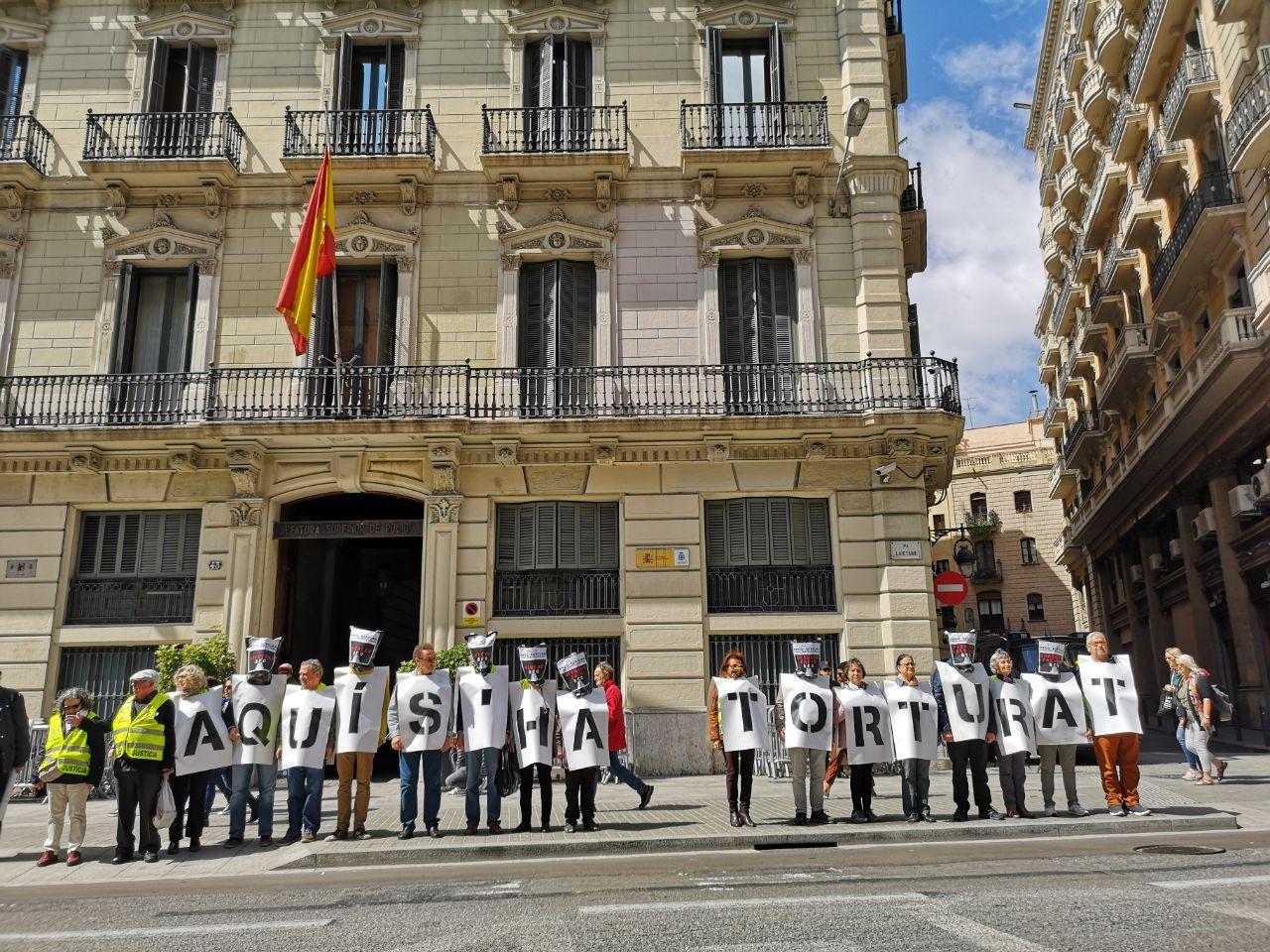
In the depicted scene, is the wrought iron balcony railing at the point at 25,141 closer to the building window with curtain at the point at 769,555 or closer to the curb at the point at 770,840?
the building window with curtain at the point at 769,555

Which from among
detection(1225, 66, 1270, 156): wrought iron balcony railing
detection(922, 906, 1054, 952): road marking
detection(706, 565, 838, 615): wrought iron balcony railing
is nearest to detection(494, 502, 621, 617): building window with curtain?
detection(706, 565, 838, 615): wrought iron balcony railing

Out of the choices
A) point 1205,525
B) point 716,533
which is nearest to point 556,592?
point 716,533

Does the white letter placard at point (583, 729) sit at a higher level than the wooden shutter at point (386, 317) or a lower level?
lower

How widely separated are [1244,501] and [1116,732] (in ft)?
43.6

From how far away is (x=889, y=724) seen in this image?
1108 cm

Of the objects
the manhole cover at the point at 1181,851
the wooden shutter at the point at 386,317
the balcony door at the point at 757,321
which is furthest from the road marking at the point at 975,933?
the wooden shutter at the point at 386,317

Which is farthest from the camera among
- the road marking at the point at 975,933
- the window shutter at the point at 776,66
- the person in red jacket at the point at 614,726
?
the window shutter at the point at 776,66

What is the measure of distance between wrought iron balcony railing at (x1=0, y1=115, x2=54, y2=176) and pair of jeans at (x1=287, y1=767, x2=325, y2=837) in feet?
46.0

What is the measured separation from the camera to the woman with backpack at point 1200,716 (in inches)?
534

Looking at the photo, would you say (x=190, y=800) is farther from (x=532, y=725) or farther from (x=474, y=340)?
(x=474, y=340)

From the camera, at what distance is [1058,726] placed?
10.8 m

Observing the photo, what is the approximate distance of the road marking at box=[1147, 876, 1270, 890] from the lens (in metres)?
6.89

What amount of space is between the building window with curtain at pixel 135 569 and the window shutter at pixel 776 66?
42.6 ft

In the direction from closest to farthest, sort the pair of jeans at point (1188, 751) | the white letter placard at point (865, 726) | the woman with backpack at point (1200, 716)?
the white letter placard at point (865, 726)
the woman with backpack at point (1200, 716)
the pair of jeans at point (1188, 751)
